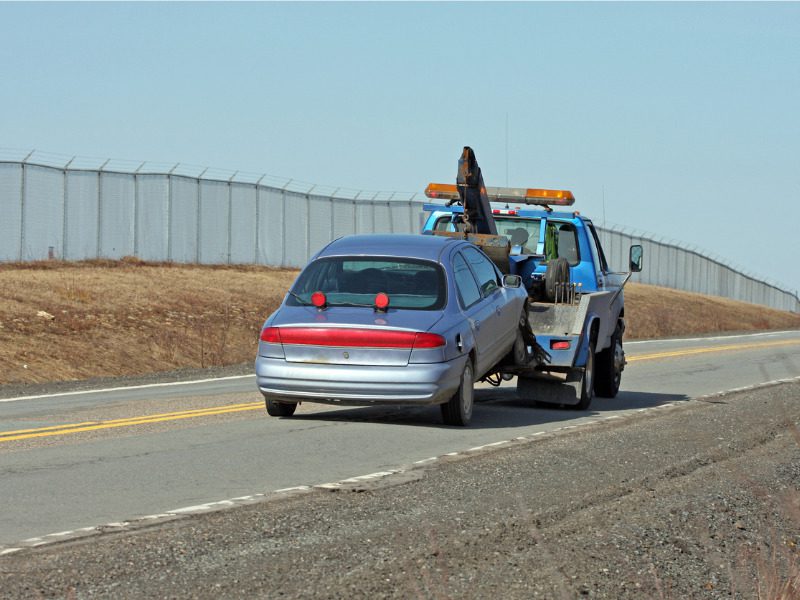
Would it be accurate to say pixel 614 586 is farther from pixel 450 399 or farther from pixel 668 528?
pixel 450 399

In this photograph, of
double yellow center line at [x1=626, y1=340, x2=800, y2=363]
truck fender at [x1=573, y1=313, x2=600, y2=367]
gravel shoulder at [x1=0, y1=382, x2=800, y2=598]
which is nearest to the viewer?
gravel shoulder at [x1=0, y1=382, x2=800, y2=598]

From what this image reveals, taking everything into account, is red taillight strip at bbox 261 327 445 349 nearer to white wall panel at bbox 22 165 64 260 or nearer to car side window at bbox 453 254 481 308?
car side window at bbox 453 254 481 308

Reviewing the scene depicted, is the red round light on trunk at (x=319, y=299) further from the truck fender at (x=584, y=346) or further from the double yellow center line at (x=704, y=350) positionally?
the double yellow center line at (x=704, y=350)

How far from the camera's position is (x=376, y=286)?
1342 cm

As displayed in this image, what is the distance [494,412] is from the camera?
15266mm

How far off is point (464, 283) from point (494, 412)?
2.08 metres

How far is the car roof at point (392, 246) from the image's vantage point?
13.8 m

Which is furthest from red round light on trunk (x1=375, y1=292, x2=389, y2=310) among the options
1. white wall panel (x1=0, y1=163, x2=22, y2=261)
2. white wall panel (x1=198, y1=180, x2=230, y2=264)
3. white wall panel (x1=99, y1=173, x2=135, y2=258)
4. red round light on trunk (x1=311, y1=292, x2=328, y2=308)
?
white wall panel (x1=198, y1=180, x2=230, y2=264)

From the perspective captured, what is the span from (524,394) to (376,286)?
344cm

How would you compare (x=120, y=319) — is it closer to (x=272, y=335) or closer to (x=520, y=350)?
(x=520, y=350)

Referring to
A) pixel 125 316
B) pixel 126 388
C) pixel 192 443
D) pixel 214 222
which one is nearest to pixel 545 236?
pixel 126 388

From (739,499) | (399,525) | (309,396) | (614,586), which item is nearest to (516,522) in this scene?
(399,525)

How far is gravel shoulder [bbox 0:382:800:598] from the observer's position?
6578 millimetres

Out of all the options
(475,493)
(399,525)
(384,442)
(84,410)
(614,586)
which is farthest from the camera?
(84,410)
